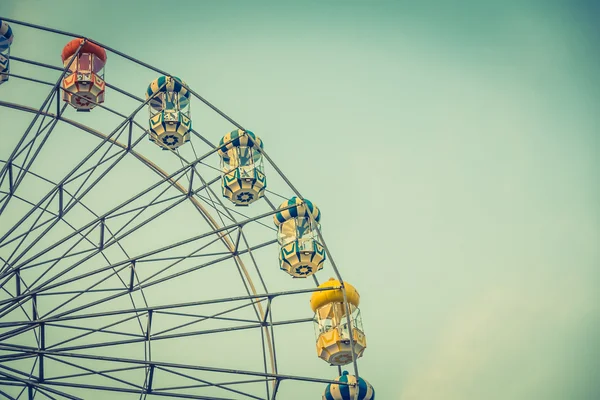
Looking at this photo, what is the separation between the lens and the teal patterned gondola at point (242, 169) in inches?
744

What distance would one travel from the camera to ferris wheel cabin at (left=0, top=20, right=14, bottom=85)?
18564 millimetres

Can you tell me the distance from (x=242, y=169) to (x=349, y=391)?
590 centimetres

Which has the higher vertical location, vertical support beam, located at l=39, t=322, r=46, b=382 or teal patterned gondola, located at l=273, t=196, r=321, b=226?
teal patterned gondola, located at l=273, t=196, r=321, b=226

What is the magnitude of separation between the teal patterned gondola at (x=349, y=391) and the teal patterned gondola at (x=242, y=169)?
16.7 ft

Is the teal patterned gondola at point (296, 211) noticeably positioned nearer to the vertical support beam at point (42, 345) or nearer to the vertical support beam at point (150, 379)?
the vertical support beam at point (150, 379)

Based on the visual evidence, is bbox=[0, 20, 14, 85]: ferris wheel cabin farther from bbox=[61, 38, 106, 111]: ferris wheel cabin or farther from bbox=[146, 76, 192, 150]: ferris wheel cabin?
bbox=[146, 76, 192, 150]: ferris wheel cabin

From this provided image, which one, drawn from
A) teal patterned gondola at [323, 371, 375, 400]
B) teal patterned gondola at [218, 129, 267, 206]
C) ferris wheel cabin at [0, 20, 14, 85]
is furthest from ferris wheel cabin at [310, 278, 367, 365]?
ferris wheel cabin at [0, 20, 14, 85]

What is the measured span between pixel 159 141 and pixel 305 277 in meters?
4.85

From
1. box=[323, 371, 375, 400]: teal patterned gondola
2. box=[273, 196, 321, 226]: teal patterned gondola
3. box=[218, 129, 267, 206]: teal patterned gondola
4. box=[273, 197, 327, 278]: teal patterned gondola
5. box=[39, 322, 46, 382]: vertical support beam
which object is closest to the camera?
box=[39, 322, 46, 382]: vertical support beam

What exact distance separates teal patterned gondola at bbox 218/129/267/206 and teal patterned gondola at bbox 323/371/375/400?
5104mm

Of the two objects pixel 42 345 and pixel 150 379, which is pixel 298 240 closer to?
pixel 150 379

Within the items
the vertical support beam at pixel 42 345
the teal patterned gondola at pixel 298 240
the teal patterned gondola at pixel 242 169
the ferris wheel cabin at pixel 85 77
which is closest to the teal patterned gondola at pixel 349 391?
the teal patterned gondola at pixel 298 240

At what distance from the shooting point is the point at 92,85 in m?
18.9

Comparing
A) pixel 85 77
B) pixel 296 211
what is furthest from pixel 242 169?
pixel 85 77
